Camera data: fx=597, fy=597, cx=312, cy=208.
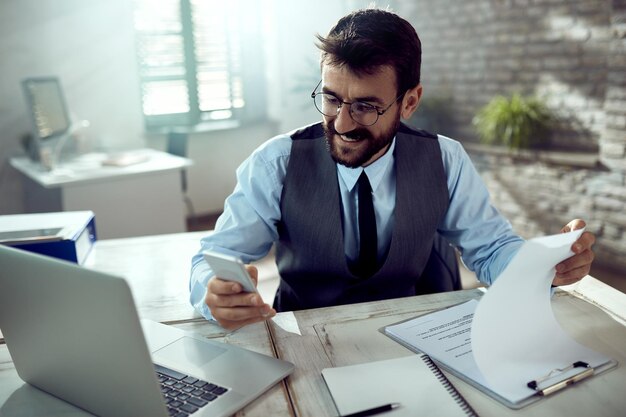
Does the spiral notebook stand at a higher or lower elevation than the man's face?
lower

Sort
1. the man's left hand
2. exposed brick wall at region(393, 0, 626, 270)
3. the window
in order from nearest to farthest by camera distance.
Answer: the man's left hand → exposed brick wall at region(393, 0, 626, 270) → the window

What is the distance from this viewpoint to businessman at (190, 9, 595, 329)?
1.26m

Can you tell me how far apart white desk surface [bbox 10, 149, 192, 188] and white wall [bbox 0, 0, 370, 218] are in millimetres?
588

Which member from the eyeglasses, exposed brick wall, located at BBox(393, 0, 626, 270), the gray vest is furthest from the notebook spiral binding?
exposed brick wall, located at BBox(393, 0, 626, 270)

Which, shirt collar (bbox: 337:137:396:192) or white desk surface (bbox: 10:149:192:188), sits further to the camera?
white desk surface (bbox: 10:149:192:188)

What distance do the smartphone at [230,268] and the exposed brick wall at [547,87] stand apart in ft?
10.0

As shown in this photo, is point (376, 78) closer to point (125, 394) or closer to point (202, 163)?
point (125, 394)

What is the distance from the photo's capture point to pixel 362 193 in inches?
52.9

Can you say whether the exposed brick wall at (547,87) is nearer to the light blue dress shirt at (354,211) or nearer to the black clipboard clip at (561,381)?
the light blue dress shirt at (354,211)

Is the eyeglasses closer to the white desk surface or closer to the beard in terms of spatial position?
the beard

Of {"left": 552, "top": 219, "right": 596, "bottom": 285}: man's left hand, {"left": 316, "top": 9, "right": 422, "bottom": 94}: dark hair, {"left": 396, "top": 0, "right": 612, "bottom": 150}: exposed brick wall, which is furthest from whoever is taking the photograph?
{"left": 396, "top": 0, "right": 612, "bottom": 150}: exposed brick wall

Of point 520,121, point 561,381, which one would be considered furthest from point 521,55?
point 561,381

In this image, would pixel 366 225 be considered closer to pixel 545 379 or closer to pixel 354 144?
pixel 354 144

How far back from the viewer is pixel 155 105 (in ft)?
15.1
